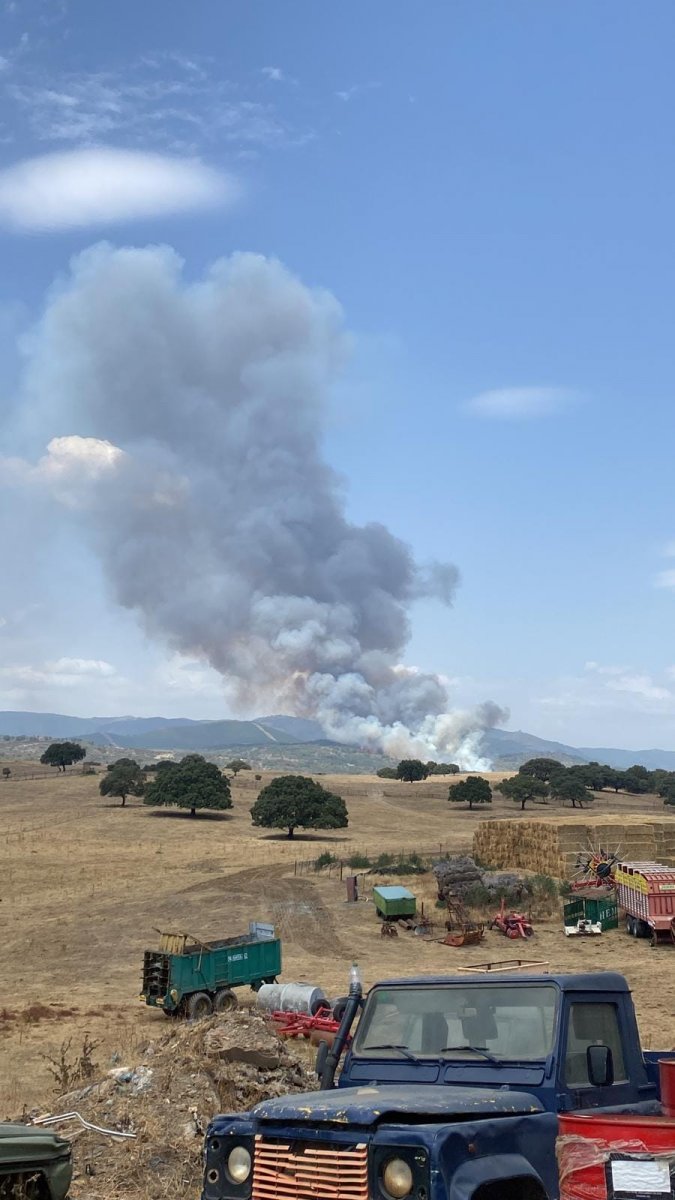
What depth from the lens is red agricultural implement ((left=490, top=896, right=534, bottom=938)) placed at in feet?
109

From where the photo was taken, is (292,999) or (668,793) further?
(668,793)

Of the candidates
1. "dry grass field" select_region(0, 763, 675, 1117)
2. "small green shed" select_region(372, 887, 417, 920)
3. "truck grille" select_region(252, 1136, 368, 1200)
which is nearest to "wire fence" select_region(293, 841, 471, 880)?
"dry grass field" select_region(0, 763, 675, 1117)

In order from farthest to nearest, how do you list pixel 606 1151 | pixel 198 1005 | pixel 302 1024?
1. pixel 198 1005
2. pixel 302 1024
3. pixel 606 1151

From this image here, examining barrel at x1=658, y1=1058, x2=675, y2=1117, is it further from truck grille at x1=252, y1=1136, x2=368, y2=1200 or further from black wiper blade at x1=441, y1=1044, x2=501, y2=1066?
truck grille at x1=252, y1=1136, x2=368, y2=1200

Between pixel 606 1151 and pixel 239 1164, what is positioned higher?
pixel 606 1151

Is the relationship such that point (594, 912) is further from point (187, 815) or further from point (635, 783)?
point (635, 783)

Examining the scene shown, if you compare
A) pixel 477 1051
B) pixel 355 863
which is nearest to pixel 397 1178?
pixel 477 1051

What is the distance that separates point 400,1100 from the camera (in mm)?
5770

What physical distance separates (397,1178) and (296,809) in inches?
2471

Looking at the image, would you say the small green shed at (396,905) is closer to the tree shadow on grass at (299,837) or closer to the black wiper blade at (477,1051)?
the tree shadow on grass at (299,837)

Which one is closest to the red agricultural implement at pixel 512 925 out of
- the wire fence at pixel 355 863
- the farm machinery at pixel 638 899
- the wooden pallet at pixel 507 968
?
the farm machinery at pixel 638 899

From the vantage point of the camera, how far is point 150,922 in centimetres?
3678

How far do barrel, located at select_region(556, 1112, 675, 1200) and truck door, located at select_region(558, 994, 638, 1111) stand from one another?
1.73ft

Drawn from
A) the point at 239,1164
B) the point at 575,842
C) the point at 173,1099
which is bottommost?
the point at 575,842
